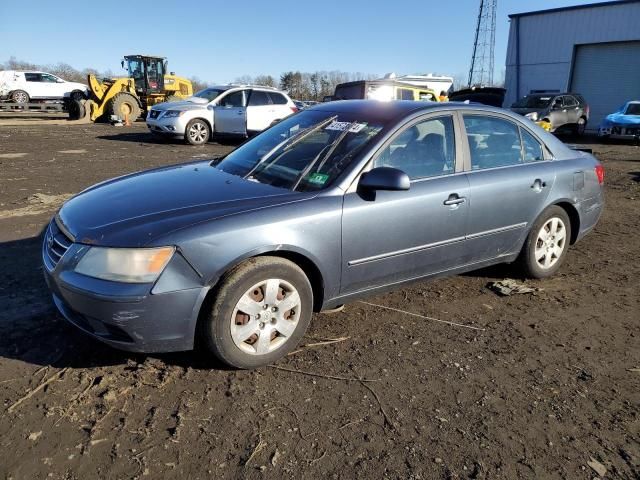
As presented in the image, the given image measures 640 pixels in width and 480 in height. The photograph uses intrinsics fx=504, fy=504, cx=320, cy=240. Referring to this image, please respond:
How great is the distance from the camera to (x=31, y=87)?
26953 mm

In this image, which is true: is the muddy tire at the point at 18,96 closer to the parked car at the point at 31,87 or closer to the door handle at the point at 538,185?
the parked car at the point at 31,87

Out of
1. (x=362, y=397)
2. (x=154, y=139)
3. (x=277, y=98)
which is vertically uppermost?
(x=277, y=98)

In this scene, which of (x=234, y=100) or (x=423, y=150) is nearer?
(x=423, y=150)

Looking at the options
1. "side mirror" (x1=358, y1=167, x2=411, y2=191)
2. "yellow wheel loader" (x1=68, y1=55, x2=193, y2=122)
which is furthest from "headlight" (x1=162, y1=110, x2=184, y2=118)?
"side mirror" (x1=358, y1=167, x2=411, y2=191)

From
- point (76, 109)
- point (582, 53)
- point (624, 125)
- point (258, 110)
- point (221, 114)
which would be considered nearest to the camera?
point (258, 110)

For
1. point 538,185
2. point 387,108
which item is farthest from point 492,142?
point 387,108

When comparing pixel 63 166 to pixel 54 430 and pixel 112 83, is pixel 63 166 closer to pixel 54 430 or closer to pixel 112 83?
pixel 54 430

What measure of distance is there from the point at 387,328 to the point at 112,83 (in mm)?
21233

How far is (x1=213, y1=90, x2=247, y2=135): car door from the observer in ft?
48.8

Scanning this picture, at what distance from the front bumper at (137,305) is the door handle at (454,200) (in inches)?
72.9

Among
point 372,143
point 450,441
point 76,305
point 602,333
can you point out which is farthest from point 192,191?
point 602,333

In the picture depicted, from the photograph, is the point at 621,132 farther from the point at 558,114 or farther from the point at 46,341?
the point at 46,341

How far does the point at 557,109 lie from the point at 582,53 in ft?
28.2

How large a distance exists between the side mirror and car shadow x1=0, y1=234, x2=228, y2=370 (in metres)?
1.43
